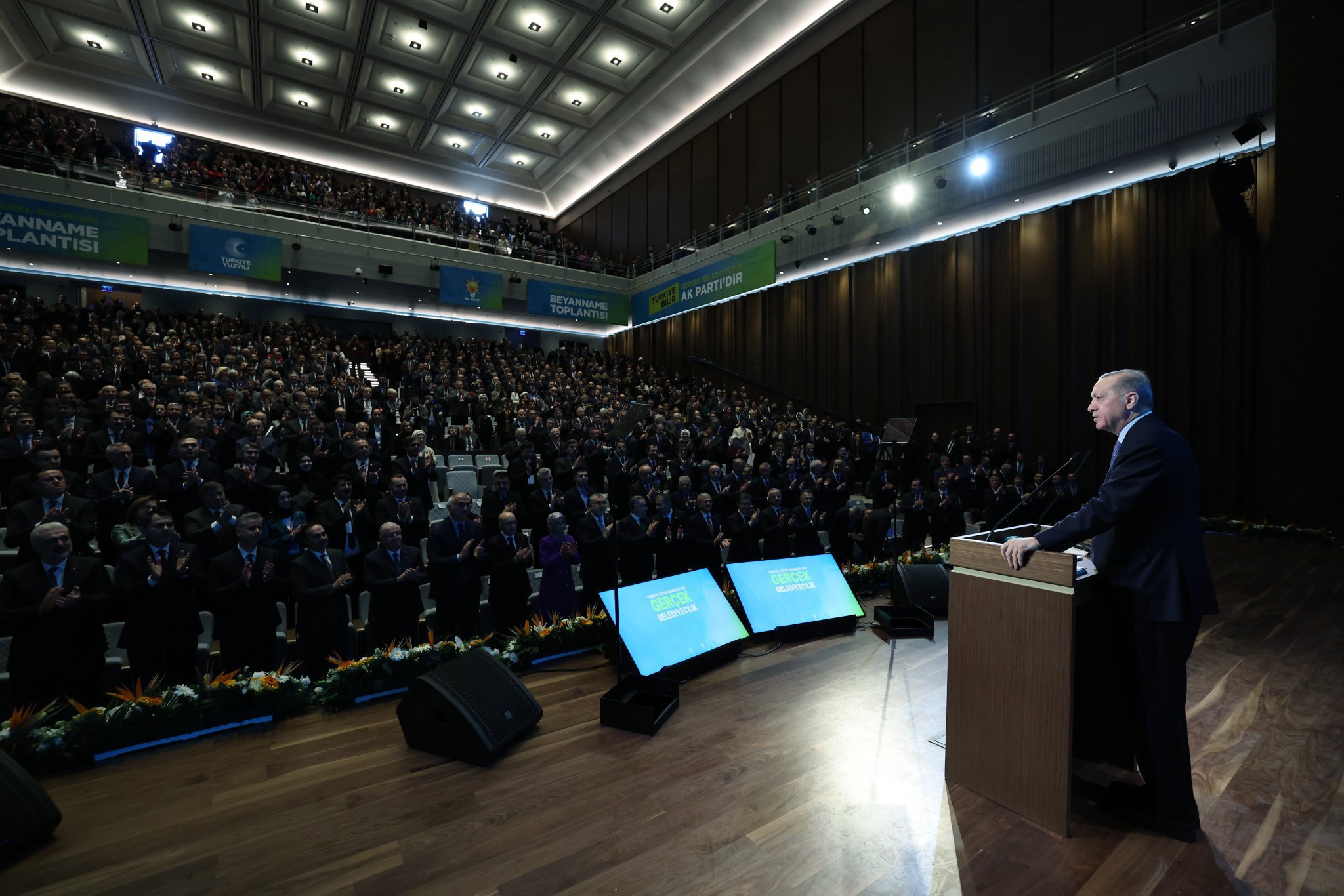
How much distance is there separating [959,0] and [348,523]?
13.7 metres

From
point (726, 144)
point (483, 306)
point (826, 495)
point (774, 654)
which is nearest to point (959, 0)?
point (726, 144)

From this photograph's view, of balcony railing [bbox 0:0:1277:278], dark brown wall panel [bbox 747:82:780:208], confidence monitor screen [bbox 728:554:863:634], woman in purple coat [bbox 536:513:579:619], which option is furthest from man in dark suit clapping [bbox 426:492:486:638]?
dark brown wall panel [bbox 747:82:780:208]

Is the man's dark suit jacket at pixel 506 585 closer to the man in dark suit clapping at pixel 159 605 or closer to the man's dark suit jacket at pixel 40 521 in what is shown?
the man in dark suit clapping at pixel 159 605

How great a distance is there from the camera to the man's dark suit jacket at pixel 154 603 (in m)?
3.45

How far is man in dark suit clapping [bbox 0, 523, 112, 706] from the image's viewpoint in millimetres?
3105

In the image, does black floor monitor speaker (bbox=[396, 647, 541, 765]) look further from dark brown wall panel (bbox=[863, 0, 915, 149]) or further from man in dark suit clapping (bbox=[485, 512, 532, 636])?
dark brown wall panel (bbox=[863, 0, 915, 149])

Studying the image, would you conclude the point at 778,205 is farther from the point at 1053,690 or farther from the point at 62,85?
the point at 62,85

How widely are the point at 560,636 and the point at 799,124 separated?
14841 mm

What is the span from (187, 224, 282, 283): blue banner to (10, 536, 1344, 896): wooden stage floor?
41.2ft

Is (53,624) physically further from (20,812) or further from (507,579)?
(507,579)

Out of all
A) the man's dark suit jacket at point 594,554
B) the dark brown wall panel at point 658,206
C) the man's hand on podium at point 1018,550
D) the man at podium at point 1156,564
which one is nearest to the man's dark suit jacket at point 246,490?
the man's dark suit jacket at point 594,554

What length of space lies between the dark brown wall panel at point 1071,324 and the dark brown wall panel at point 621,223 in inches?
328

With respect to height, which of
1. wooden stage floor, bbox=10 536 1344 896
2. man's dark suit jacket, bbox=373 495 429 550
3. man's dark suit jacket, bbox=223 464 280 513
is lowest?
wooden stage floor, bbox=10 536 1344 896

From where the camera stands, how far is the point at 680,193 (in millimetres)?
18688
